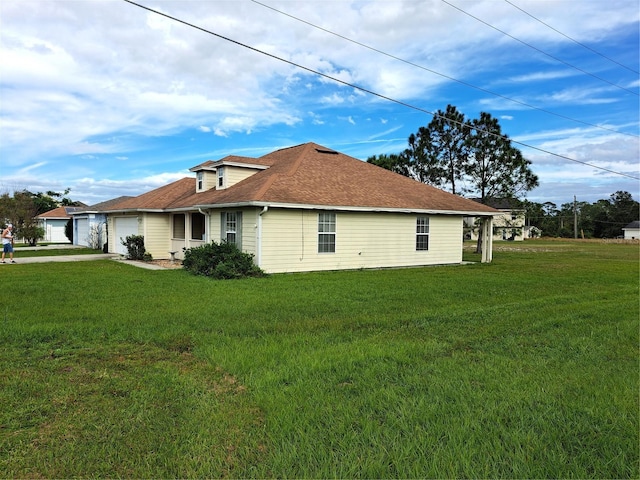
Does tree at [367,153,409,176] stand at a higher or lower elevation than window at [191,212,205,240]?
higher

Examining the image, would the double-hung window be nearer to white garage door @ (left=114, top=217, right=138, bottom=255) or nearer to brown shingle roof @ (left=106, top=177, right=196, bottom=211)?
brown shingle roof @ (left=106, top=177, right=196, bottom=211)

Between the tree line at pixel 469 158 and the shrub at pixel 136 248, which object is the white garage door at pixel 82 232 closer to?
the shrub at pixel 136 248

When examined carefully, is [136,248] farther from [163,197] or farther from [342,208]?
[342,208]

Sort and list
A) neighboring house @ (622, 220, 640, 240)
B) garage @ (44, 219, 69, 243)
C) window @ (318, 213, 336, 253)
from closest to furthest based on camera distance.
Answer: window @ (318, 213, 336, 253), garage @ (44, 219, 69, 243), neighboring house @ (622, 220, 640, 240)

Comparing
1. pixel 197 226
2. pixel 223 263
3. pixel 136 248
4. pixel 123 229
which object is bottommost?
pixel 223 263

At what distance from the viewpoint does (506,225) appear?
31.5 meters

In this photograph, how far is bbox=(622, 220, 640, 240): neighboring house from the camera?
235ft

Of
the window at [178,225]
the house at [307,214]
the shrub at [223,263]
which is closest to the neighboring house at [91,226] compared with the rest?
the house at [307,214]

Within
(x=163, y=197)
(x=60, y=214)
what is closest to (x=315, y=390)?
(x=163, y=197)

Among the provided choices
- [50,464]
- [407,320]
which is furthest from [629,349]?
[50,464]

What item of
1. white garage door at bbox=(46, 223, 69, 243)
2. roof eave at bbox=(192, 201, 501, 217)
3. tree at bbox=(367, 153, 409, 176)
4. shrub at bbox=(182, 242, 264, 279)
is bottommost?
shrub at bbox=(182, 242, 264, 279)

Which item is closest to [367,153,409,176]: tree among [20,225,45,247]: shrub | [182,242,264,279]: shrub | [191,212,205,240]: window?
[191,212,205,240]: window

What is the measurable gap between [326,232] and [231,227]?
345cm

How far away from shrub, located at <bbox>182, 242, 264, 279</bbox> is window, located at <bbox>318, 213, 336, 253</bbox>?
2.70 m
